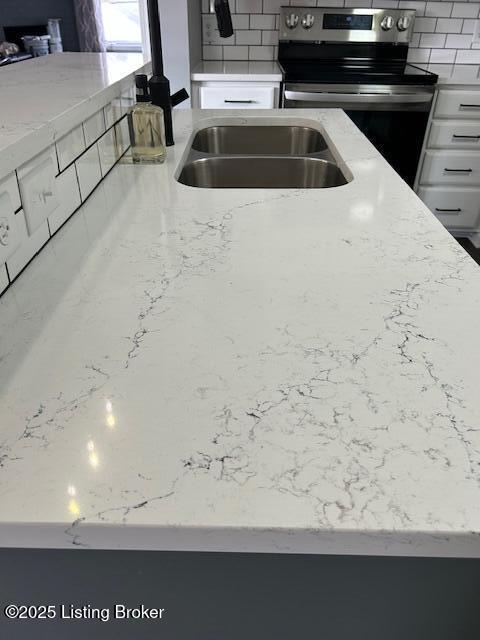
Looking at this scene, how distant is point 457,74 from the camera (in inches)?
104

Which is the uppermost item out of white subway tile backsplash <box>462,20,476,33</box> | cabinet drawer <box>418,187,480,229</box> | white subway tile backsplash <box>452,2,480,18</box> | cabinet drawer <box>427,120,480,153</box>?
white subway tile backsplash <box>452,2,480,18</box>

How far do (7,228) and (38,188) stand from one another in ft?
0.36

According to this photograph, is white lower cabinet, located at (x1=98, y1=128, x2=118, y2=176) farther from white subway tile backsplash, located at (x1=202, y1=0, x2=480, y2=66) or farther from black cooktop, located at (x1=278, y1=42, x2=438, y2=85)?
white subway tile backsplash, located at (x1=202, y1=0, x2=480, y2=66)

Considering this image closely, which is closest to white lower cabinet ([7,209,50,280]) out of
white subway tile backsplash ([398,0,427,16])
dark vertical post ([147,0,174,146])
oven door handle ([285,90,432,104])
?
dark vertical post ([147,0,174,146])

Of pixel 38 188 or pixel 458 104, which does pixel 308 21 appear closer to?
pixel 458 104

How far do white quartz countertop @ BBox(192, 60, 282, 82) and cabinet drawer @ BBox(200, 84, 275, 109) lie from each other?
1.6 inches

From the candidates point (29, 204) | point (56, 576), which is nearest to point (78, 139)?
point (29, 204)

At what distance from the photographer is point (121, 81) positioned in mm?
1141

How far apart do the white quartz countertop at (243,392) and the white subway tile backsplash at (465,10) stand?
2.80 m

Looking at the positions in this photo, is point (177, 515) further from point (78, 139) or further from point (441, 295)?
point (78, 139)

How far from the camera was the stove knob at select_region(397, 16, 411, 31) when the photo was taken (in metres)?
2.83

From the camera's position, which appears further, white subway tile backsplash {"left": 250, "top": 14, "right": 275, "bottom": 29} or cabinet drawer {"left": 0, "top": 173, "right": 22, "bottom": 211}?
white subway tile backsplash {"left": 250, "top": 14, "right": 275, "bottom": 29}

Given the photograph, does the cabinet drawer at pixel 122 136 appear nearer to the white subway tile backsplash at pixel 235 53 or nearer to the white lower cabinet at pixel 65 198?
the white lower cabinet at pixel 65 198

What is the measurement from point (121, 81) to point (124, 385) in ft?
2.97
